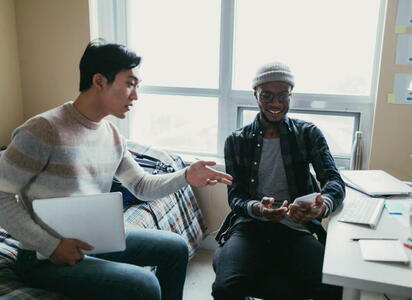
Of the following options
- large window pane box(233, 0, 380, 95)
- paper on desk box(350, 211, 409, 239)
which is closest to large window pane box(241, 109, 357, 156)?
large window pane box(233, 0, 380, 95)

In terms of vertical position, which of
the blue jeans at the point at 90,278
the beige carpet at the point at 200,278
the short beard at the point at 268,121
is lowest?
the beige carpet at the point at 200,278

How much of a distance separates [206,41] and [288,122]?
1.07 meters

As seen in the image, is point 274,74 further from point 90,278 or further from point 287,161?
point 90,278

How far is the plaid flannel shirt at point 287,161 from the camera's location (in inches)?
65.6

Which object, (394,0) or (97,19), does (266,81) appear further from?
(97,19)

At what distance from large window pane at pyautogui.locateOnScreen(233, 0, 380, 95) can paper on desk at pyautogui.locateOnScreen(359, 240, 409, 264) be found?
1.39 metres

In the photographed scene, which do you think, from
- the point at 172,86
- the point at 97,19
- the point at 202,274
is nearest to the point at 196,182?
the point at 202,274

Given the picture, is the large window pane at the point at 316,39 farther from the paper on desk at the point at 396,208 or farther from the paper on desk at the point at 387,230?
the paper on desk at the point at 387,230

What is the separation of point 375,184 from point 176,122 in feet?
4.87

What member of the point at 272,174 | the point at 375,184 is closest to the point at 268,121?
the point at 272,174

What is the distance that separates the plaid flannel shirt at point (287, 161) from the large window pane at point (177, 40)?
3.17 feet

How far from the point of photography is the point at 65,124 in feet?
4.23

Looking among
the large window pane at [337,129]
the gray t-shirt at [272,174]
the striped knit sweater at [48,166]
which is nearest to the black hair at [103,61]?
the striped knit sweater at [48,166]

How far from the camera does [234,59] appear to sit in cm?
Result: 251
